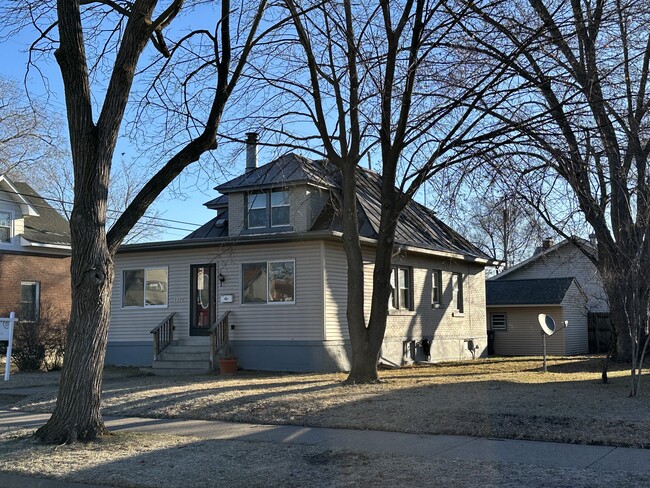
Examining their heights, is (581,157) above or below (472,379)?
above

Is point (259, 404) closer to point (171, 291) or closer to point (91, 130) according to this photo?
point (91, 130)

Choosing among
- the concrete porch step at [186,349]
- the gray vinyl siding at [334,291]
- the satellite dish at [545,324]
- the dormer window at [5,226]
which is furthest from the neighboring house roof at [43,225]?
the satellite dish at [545,324]

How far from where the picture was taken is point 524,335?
104ft

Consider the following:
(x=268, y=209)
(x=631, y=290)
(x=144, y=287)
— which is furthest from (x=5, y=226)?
(x=631, y=290)

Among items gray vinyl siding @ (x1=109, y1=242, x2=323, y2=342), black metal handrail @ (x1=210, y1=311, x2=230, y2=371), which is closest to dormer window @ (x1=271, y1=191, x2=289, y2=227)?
gray vinyl siding @ (x1=109, y1=242, x2=323, y2=342)

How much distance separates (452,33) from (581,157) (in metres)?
3.43

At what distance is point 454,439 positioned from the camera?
381 inches

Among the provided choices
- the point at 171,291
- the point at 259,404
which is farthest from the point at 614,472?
the point at 171,291

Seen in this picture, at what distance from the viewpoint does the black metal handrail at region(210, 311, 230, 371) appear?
64.3ft

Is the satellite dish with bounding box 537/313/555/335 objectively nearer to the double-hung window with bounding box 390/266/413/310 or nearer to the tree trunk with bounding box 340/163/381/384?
the double-hung window with bounding box 390/266/413/310

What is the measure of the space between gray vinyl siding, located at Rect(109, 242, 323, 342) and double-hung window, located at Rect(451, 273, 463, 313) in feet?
28.0

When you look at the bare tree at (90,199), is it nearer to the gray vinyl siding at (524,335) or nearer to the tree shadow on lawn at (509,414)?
the tree shadow on lawn at (509,414)

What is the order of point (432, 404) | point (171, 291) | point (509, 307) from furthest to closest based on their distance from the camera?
point (509, 307), point (171, 291), point (432, 404)

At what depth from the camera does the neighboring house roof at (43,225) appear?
31.4m
